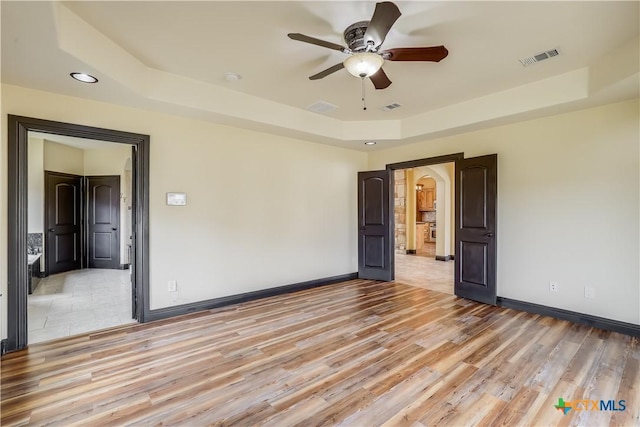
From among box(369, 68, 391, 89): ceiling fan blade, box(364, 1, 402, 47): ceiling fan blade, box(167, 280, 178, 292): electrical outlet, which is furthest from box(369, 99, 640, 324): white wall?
box(167, 280, 178, 292): electrical outlet

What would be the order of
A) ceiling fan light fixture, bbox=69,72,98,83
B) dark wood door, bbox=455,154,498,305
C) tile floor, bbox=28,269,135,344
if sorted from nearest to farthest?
ceiling fan light fixture, bbox=69,72,98,83
tile floor, bbox=28,269,135,344
dark wood door, bbox=455,154,498,305

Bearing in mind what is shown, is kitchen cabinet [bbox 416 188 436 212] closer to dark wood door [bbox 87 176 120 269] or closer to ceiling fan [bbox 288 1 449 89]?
dark wood door [bbox 87 176 120 269]

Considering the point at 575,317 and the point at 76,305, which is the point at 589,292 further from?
the point at 76,305

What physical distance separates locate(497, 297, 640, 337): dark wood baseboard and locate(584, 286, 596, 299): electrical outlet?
8.8 inches

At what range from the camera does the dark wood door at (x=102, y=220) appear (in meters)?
7.19

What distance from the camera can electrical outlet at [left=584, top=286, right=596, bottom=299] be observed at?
3.54 metres

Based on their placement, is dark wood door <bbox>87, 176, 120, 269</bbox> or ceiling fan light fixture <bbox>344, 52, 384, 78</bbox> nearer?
ceiling fan light fixture <bbox>344, 52, 384, 78</bbox>

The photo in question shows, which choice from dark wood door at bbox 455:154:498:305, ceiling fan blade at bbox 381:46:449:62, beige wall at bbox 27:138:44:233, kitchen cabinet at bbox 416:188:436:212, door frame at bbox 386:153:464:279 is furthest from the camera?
kitchen cabinet at bbox 416:188:436:212

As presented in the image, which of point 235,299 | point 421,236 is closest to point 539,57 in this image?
point 235,299

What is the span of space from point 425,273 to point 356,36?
5.28 meters

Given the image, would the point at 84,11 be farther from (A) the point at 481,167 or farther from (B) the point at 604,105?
(B) the point at 604,105

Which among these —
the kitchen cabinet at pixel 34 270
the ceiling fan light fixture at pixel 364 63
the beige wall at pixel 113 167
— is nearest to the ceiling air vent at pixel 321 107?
the ceiling fan light fixture at pixel 364 63

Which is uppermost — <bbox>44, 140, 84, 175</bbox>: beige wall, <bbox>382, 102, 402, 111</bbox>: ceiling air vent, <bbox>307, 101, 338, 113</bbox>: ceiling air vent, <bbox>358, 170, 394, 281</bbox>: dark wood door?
<bbox>382, 102, 402, 111</bbox>: ceiling air vent

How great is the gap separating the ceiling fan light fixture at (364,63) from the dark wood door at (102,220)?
6.84 meters
